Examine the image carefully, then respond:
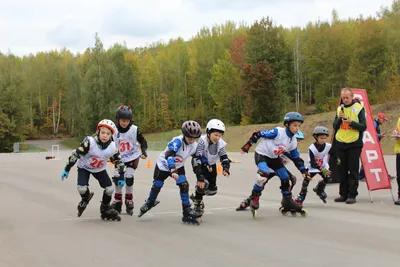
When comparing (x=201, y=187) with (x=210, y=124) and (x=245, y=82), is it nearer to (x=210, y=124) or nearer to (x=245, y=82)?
(x=210, y=124)

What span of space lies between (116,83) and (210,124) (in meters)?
64.4

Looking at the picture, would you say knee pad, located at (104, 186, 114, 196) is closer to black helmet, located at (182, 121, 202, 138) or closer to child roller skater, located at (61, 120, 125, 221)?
child roller skater, located at (61, 120, 125, 221)

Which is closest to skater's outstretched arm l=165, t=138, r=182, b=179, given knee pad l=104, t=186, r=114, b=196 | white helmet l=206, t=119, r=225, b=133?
white helmet l=206, t=119, r=225, b=133

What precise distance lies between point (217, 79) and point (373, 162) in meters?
66.7

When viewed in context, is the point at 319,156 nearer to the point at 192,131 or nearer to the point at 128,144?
the point at 192,131

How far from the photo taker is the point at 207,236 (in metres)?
6.76

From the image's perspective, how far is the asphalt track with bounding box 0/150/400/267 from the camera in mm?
5414

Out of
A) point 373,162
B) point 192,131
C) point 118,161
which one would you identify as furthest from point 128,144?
point 373,162

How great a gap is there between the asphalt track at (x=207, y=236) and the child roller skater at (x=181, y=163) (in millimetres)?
246

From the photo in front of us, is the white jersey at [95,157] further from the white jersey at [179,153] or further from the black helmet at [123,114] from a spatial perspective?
the black helmet at [123,114]

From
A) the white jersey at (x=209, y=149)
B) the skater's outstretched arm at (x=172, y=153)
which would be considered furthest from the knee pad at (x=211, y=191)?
the skater's outstretched arm at (x=172, y=153)

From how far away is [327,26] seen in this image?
70.2m

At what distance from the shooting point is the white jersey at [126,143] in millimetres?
9156

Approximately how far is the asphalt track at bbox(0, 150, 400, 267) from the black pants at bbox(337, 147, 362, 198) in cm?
33
